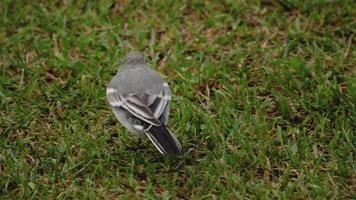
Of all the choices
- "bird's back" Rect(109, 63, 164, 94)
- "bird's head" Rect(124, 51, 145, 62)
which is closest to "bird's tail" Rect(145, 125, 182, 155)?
"bird's back" Rect(109, 63, 164, 94)

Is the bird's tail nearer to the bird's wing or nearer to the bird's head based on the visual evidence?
the bird's wing

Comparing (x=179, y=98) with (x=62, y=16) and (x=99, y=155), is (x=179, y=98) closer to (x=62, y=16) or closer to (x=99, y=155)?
(x=99, y=155)

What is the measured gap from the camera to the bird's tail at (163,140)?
5.29 meters

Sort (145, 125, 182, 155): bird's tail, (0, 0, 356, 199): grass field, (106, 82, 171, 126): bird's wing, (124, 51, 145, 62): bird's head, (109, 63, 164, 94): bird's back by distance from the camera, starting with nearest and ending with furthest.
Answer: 1. (145, 125, 182, 155): bird's tail
2. (106, 82, 171, 126): bird's wing
3. (0, 0, 356, 199): grass field
4. (109, 63, 164, 94): bird's back
5. (124, 51, 145, 62): bird's head

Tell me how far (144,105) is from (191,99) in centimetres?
120

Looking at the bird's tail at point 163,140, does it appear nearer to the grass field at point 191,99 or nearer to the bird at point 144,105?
the bird at point 144,105

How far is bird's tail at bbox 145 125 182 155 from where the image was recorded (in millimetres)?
5289

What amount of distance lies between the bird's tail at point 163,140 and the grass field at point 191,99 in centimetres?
36

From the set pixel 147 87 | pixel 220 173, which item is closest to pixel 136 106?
pixel 147 87

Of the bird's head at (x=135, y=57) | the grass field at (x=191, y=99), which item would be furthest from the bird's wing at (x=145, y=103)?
the bird's head at (x=135, y=57)

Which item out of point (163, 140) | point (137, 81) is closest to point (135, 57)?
point (137, 81)

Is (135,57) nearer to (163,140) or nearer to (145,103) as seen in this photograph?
(145,103)

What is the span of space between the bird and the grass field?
0.39 metres

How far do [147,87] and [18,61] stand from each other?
6.45 feet
